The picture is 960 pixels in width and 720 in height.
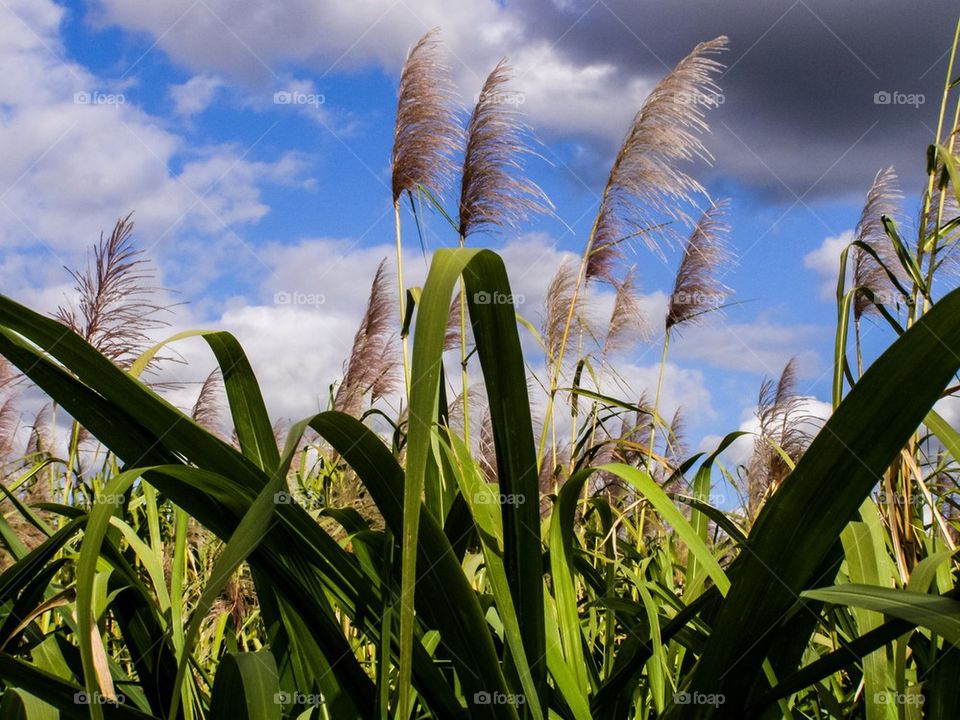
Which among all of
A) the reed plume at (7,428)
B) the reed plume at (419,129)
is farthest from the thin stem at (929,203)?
the reed plume at (7,428)

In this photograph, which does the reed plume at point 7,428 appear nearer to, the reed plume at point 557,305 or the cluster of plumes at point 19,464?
the cluster of plumes at point 19,464

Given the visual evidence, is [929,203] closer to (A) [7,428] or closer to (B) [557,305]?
(B) [557,305]

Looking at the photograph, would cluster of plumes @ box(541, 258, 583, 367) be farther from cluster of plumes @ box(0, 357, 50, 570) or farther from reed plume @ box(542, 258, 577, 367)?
cluster of plumes @ box(0, 357, 50, 570)

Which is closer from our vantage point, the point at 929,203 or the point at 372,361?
the point at 929,203

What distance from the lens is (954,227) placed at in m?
1.90

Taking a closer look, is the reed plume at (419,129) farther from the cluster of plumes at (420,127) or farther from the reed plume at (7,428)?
the reed plume at (7,428)

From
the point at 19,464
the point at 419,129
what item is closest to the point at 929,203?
the point at 419,129

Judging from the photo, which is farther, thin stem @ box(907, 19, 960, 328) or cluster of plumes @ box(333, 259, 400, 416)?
cluster of plumes @ box(333, 259, 400, 416)

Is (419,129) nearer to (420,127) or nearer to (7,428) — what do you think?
(420,127)

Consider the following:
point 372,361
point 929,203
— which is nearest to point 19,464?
point 372,361

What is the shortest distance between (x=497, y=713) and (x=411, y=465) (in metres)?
0.45

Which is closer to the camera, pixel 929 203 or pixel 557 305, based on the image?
pixel 929 203

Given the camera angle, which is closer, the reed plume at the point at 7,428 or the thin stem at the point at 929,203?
the thin stem at the point at 929,203

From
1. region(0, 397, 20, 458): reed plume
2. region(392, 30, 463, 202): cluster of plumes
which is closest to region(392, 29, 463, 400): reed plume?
region(392, 30, 463, 202): cluster of plumes
